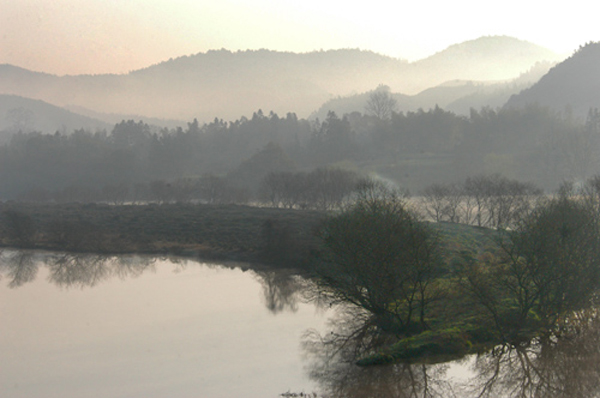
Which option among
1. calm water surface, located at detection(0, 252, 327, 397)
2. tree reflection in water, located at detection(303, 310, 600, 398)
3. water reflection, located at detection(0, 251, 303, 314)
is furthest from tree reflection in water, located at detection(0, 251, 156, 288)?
tree reflection in water, located at detection(303, 310, 600, 398)

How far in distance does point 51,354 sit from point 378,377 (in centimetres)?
2010

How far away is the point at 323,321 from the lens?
43.9m

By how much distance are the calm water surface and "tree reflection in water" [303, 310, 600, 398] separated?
6.05 ft

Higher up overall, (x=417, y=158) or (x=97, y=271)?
(x=417, y=158)

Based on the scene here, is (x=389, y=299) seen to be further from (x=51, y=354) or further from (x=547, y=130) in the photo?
(x=547, y=130)

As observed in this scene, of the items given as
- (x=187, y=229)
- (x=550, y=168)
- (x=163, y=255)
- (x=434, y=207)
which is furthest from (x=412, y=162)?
(x=163, y=255)

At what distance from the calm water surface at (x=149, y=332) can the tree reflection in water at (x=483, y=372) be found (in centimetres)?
185

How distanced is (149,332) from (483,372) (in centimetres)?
2259

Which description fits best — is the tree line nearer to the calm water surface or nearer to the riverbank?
the riverbank

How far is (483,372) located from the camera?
104 feet

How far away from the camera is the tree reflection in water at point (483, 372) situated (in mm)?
28922

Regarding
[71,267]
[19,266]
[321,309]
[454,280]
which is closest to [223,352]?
[321,309]

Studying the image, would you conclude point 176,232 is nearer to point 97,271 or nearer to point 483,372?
point 97,271

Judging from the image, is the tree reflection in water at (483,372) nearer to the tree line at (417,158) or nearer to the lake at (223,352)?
the lake at (223,352)
